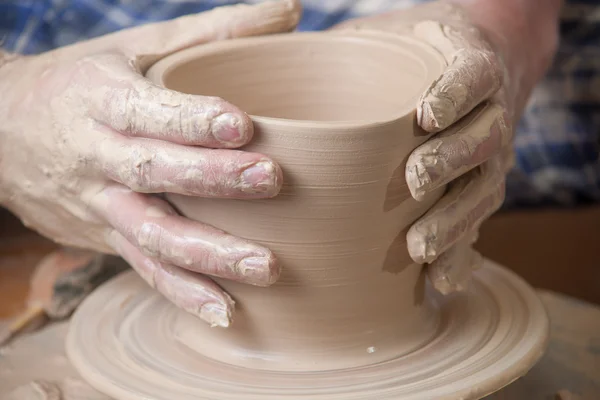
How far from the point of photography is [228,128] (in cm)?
83

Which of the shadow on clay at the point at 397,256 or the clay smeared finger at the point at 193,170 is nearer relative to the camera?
the clay smeared finger at the point at 193,170

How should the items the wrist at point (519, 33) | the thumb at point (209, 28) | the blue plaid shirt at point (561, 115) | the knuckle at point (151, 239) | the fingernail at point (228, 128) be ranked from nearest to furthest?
the fingernail at point (228, 128) < the knuckle at point (151, 239) < the thumb at point (209, 28) < the wrist at point (519, 33) < the blue plaid shirt at point (561, 115)

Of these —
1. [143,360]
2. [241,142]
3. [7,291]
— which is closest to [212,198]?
[241,142]

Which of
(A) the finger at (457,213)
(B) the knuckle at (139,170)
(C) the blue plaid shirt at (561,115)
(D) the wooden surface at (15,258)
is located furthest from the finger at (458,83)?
(D) the wooden surface at (15,258)

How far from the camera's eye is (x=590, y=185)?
188 centimetres

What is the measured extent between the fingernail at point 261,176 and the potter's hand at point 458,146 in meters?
0.18

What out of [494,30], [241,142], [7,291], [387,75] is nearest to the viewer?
[241,142]

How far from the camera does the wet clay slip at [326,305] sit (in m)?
0.87

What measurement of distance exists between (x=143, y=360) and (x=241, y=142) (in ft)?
1.14

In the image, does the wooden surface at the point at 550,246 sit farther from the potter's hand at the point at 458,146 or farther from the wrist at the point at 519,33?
the potter's hand at the point at 458,146

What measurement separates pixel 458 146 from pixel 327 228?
20 cm

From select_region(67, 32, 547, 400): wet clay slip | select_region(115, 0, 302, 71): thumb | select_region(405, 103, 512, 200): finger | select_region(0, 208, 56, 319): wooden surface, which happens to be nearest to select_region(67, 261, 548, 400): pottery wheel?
select_region(67, 32, 547, 400): wet clay slip

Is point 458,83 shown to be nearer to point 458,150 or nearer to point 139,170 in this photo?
point 458,150

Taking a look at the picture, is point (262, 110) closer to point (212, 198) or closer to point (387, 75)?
point (387, 75)
